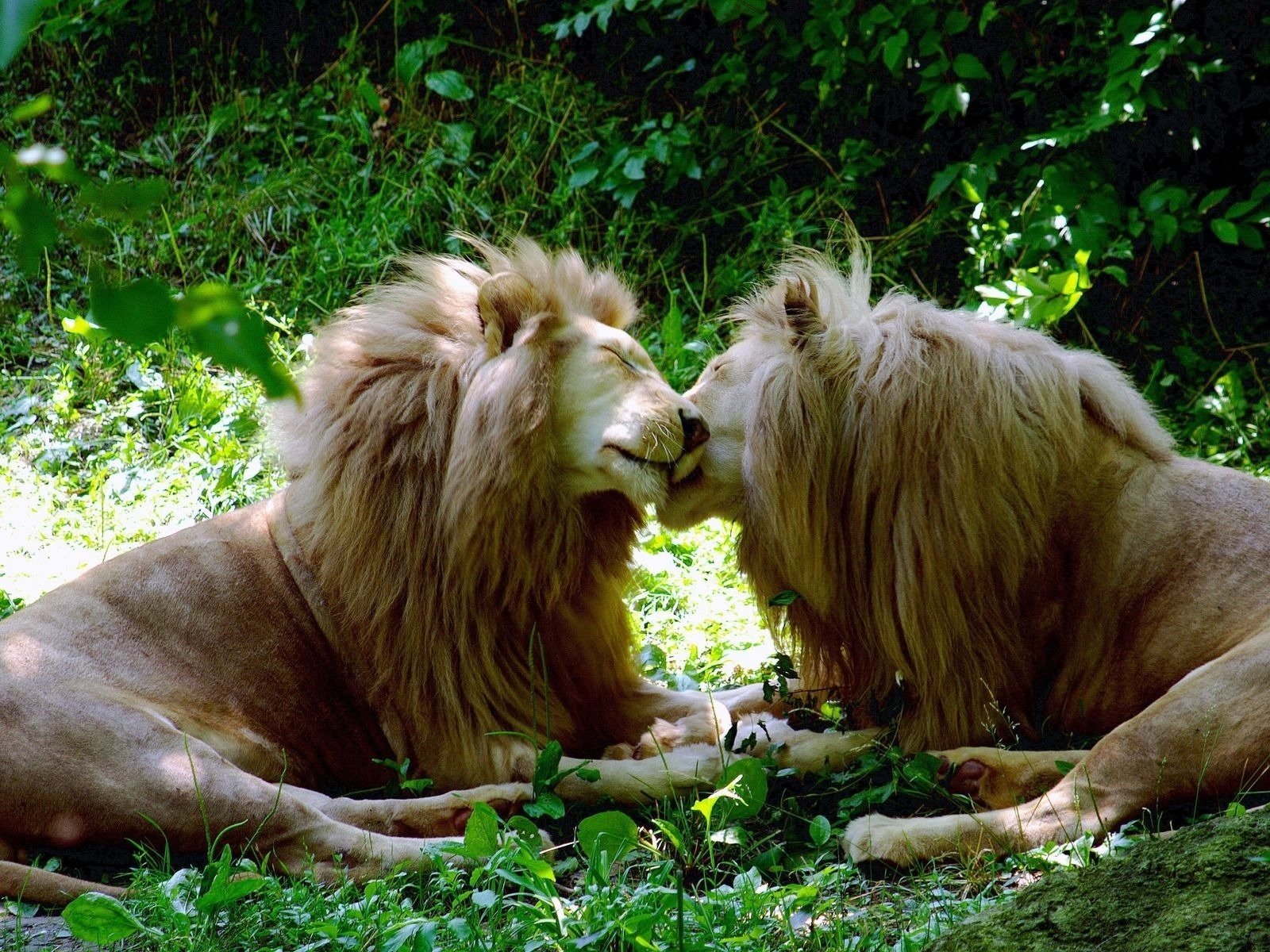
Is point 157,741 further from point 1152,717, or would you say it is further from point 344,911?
point 1152,717

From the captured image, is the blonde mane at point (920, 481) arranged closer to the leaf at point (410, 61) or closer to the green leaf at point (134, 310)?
the green leaf at point (134, 310)

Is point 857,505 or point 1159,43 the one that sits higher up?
point 1159,43

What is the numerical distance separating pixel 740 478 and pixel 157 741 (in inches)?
56.5

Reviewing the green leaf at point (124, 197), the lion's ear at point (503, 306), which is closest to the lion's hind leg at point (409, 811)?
the lion's ear at point (503, 306)

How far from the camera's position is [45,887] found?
99.0 inches

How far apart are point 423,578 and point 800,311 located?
3.65ft

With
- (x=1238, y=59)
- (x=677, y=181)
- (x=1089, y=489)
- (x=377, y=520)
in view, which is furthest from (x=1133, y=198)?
(x=377, y=520)

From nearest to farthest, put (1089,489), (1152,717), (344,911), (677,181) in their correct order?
(344,911)
(1152,717)
(1089,489)
(677,181)

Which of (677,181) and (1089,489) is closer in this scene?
(1089,489)

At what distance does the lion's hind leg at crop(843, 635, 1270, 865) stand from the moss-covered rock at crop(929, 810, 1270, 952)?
58 cm

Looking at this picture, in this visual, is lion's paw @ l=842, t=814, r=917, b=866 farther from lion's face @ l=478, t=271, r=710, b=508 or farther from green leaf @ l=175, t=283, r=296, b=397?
green leaf @ l=175, t=283, r=296, b=397

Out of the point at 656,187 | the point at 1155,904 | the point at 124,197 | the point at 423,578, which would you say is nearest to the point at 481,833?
the point at 423,578

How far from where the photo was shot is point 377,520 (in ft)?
10.5

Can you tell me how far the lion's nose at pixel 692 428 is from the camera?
3.12 meters
